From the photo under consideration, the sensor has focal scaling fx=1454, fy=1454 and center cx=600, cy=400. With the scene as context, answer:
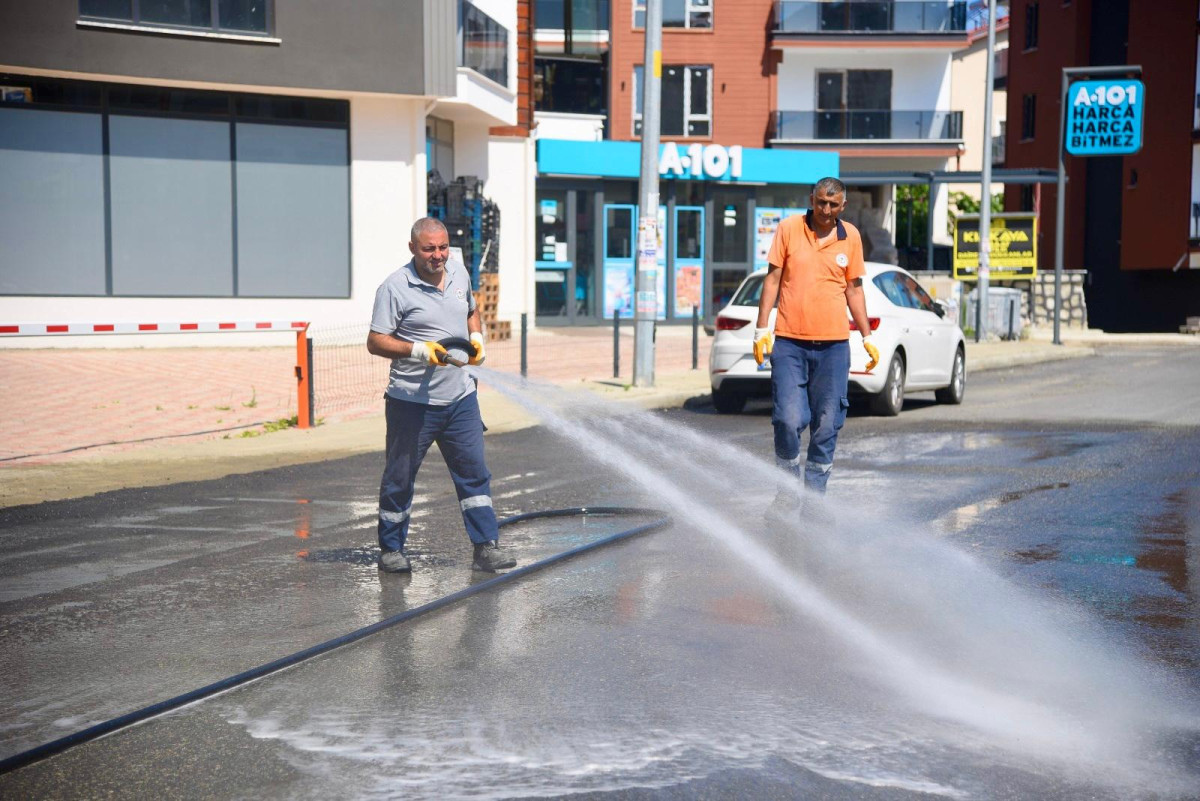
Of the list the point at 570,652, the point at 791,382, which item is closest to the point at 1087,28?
the point at 791,382

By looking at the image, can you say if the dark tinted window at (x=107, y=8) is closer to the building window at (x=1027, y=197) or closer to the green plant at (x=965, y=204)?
the building window at (x=1027, y=197)

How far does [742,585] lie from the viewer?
275 inches

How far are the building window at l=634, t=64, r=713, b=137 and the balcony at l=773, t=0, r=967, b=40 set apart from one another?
291 centimetres

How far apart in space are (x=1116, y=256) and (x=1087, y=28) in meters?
7.15

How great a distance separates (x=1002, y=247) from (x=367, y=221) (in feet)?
50.7

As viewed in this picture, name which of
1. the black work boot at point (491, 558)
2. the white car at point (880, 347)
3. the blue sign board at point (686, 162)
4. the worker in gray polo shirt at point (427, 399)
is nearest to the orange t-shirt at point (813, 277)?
the worker in gray polo shirt at point (427, 399)

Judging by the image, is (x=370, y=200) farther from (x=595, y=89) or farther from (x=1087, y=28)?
(x=1087, y=28)

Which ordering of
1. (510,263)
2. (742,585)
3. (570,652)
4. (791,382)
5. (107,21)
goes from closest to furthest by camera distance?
1. (570,652)
2. (742,585)
3. (791,382)
4. (107,21)
5. (510,263)

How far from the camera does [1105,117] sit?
3638 cm

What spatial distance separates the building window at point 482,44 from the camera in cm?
2667

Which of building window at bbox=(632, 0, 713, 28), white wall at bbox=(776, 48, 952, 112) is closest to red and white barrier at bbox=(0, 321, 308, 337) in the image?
building window at bbox=(632, 0, 713, 28)

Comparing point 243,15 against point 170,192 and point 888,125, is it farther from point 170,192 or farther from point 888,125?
point 888,125

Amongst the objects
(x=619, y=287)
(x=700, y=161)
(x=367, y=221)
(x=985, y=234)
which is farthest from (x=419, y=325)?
(x=700, y=161)

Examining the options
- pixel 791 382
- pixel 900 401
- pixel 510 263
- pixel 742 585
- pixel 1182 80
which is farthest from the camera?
pixel 1182 80
